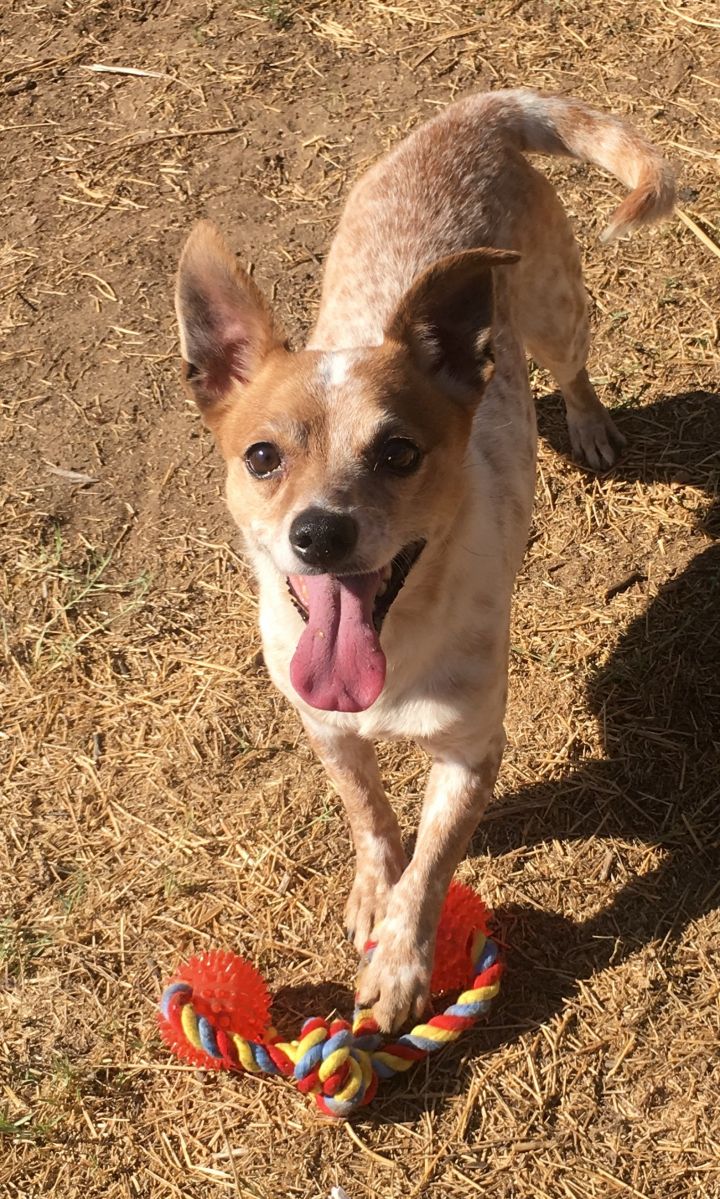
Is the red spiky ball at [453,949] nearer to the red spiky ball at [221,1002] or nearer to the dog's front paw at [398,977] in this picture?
the dog's front paw at [398,977]

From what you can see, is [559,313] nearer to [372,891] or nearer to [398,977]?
[372,891]

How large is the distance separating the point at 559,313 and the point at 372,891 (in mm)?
2240

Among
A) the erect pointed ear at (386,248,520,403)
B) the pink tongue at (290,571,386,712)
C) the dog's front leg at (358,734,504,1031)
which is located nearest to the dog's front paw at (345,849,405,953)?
the dog's front leg at (358,734,504,1031)

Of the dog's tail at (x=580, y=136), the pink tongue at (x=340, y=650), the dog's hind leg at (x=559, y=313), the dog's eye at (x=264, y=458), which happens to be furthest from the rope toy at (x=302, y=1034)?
the dog's tail at (x=580, y=136)

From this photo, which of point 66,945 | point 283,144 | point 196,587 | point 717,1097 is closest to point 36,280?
point 283,144

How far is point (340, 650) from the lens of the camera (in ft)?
9.55

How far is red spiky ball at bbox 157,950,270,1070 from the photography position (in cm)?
330

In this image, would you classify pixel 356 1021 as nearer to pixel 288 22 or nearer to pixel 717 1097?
pixel 717 1097

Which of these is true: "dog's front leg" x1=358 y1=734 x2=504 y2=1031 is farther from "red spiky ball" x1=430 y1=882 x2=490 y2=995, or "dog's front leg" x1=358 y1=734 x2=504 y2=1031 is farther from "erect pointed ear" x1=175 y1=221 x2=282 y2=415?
"erect pointed ear" x1=175 y1=221 x2=282 y2=415

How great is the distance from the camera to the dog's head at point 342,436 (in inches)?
112

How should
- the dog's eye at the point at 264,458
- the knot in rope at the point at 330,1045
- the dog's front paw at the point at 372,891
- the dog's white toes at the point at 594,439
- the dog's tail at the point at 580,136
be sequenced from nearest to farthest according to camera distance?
the dog's eye at the point at 264,458, the knot in rope at the point at 330,1045, the dog's front paw at the point at 372,891, the dog's tail at the point at 580,136, the dog's white toes at the point at 594,439

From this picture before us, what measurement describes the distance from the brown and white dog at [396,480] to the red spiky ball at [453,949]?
16 cm

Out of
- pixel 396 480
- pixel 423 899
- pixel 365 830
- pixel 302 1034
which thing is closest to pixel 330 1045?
pixel 302 1034

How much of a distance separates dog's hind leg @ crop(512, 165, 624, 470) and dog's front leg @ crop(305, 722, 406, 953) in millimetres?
1763
